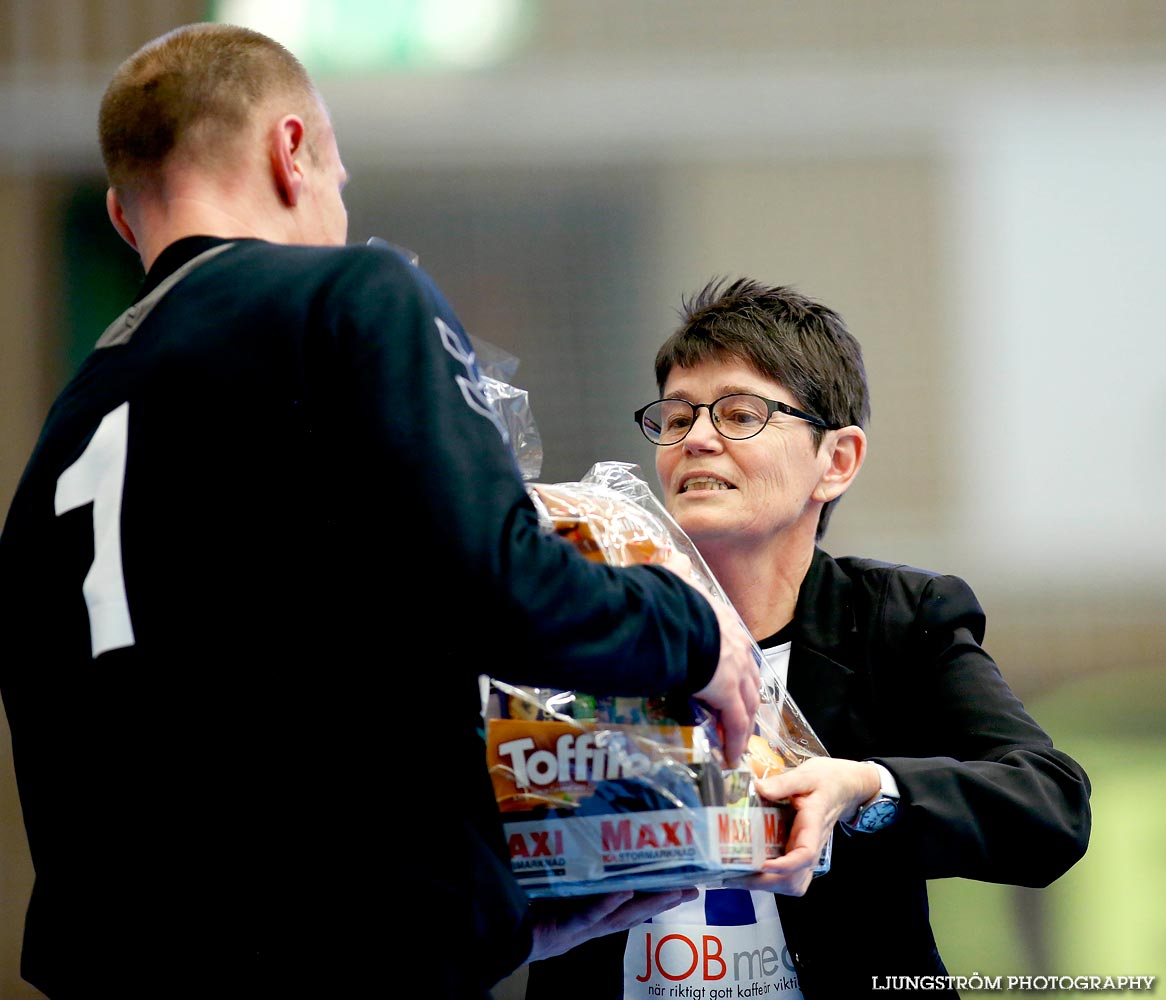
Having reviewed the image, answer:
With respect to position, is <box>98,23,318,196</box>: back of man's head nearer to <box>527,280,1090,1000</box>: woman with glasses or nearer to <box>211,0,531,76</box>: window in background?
<box>527,280,1090,1000</box>: woman with glasses

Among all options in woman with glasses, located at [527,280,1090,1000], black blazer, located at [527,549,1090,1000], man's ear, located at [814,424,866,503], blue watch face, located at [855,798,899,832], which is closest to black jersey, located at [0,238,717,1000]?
woman with glasses, located at [527,280,1090,1000]

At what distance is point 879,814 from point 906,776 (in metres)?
0.07

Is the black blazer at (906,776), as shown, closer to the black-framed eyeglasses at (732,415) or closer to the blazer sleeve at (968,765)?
the blazer sleeve at (968,765)

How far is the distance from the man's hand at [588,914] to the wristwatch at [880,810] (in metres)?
0.26

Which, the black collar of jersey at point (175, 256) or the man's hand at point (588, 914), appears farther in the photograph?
the man's hand at point (588, 914)

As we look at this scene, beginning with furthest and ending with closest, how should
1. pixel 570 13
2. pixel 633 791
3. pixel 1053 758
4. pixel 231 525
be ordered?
pixel 570 13, pixel 1053 758, pixel 633 791, pixel 231 525

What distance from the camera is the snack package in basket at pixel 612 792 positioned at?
4.95ft

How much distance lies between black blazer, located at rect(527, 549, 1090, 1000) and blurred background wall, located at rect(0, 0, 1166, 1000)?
3.99 m

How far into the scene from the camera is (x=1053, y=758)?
1.95 meters

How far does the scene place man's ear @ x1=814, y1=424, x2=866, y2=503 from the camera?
2.29 m

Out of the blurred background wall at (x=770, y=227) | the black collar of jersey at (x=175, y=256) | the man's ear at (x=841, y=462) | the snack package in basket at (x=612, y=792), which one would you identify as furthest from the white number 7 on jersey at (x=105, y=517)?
the blurred background wall at (x=770, y=227)

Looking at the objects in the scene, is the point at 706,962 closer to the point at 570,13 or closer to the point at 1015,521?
the point at 1015,521

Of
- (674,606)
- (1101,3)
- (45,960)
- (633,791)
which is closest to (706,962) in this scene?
Result: (633,791)

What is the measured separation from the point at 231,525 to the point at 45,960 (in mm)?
467
